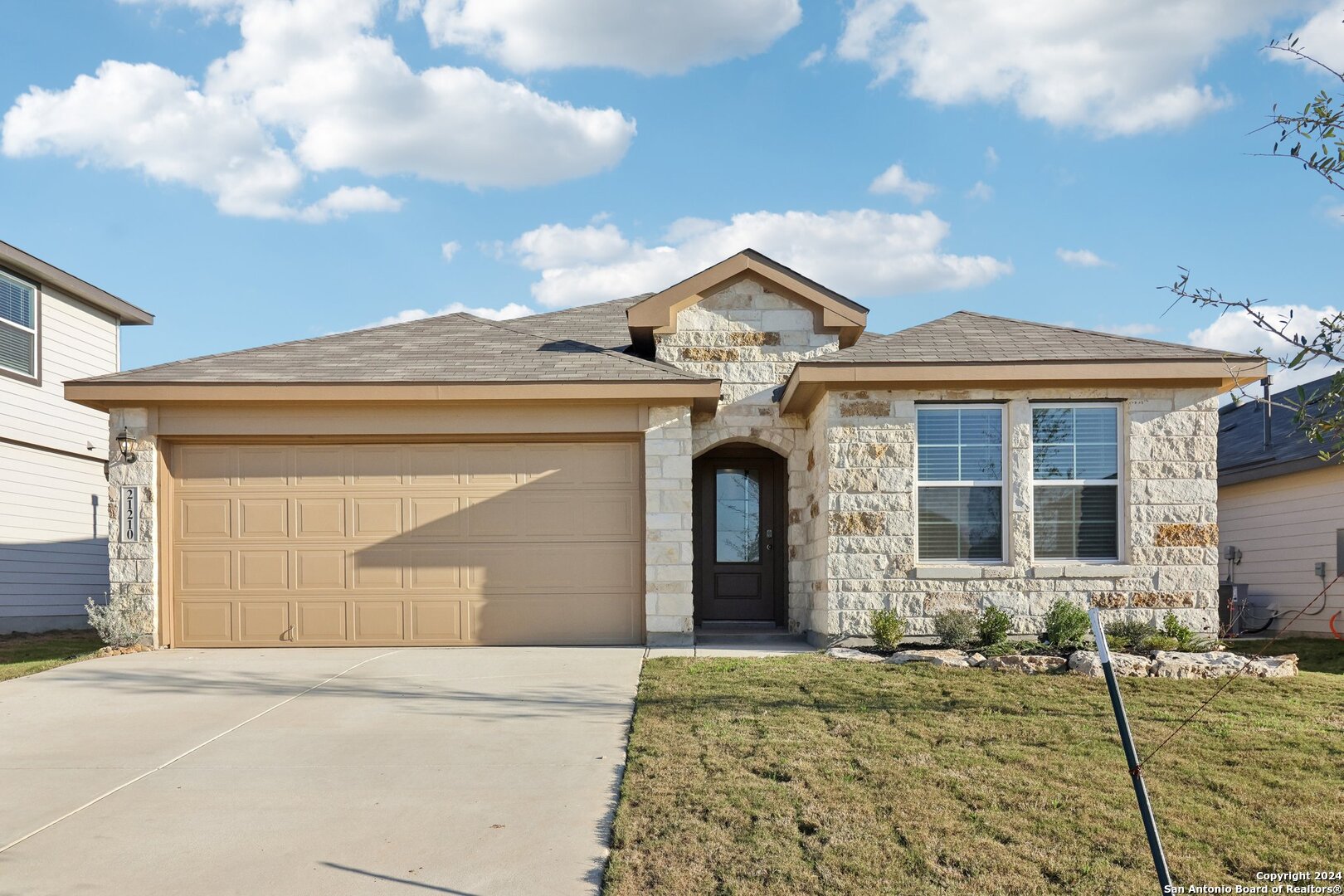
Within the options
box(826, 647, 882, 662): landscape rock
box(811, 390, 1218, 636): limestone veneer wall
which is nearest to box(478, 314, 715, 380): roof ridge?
box(811, 390, 1218, 636): limestone veneer wall

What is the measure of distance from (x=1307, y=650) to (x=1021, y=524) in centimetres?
501

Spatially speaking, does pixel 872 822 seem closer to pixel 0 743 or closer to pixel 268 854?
pixel 268 854

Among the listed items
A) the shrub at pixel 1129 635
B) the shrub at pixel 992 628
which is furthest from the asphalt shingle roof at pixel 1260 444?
the shrub at pixel 992 628

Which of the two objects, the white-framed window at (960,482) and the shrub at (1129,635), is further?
the white-framed window at (960,482)

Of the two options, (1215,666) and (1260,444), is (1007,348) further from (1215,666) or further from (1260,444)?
(1260,444)

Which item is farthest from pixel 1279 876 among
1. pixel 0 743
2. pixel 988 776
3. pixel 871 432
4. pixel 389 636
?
pixel 389 636

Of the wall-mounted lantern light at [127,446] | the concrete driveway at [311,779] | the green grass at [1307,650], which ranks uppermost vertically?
the wall-mounted lantern light at [127,446]

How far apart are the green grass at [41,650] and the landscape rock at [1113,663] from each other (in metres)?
9.56

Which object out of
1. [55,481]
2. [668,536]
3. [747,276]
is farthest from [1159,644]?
[55,481]

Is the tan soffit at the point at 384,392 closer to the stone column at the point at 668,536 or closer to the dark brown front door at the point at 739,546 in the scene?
the stone column at the point at 668,536

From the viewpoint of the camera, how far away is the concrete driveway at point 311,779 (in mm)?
4680

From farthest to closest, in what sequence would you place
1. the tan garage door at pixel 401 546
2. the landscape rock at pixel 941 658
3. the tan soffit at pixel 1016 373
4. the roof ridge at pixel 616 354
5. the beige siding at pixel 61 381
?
the beige siding at pixel 61 381 < the roof ridge at pixel 616 354 < the tan garage door at pixel 401 546 < the tan soffit at pixel 1016 373 < the landscape rock at pixel 941 658

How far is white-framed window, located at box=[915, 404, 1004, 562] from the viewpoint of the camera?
36.0 feet

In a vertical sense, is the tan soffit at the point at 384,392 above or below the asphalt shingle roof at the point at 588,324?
below
